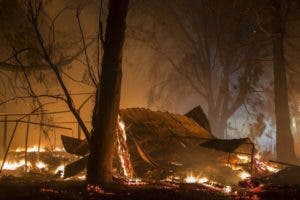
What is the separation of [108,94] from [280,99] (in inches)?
509

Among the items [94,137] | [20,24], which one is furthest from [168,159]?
[20,24]

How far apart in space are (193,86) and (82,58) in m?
8.68

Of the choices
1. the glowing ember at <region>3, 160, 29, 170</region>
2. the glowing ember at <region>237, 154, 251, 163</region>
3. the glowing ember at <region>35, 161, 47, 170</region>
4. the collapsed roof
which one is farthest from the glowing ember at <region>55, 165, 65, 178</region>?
the glowing ember at <region>237, 154, 251, 163</region>

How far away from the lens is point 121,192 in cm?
1005

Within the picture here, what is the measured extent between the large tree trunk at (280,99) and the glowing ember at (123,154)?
33.7 feet

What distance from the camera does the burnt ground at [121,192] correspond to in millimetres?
9172

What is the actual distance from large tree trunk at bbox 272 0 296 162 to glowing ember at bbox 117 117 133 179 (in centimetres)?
1026

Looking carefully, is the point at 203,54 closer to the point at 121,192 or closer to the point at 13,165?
the point at 13,165

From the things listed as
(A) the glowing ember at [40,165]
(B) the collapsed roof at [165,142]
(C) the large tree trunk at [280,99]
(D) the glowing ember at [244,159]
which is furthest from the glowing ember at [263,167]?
(A) the glowing ember at [40,165]

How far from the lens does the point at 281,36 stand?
68.0 feet

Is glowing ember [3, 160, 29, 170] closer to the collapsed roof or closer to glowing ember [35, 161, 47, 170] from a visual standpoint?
glowing ember [35, 161, 47, 170]

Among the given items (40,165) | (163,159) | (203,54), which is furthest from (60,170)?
(203,54)

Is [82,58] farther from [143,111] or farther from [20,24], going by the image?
[143,111]

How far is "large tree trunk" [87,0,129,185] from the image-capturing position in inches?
429
